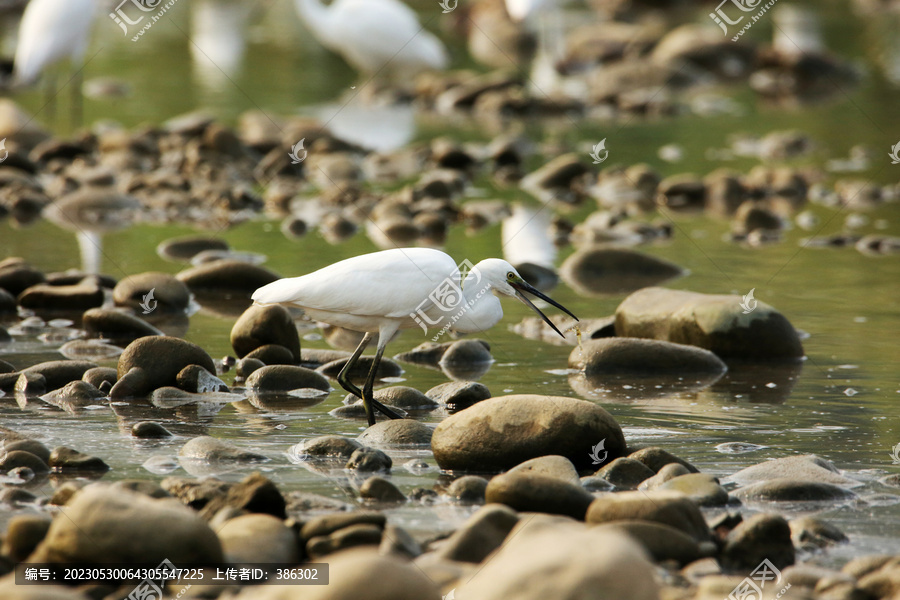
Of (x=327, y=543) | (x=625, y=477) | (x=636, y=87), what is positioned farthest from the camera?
(x=636, y=87)

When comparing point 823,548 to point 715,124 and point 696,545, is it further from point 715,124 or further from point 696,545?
point 715,124

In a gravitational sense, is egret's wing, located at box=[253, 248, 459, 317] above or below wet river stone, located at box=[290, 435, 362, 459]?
above

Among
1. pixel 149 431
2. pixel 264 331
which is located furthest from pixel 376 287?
pixel 264 331

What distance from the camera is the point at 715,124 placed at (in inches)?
836

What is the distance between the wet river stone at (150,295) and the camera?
31.7 ft

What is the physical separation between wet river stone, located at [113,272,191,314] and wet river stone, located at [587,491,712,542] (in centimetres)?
548

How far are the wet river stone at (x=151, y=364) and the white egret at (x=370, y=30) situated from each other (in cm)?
1545

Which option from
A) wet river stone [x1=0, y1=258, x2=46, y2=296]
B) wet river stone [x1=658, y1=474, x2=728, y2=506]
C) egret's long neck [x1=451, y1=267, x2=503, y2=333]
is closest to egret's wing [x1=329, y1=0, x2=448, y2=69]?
wet river stone [x1=0, y1=258, x2=46, y2=296]

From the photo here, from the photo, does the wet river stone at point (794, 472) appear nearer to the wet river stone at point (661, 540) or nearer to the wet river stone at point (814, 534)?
the wet river stone at point (814, 534)

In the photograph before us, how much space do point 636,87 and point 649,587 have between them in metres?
21.2

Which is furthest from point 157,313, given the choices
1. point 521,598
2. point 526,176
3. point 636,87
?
point 636,87

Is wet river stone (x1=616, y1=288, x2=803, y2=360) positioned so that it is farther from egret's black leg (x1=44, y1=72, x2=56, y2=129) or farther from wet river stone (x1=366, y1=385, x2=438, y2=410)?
egret's black leg (x1=44, y1=72, x2=56, y2=129)

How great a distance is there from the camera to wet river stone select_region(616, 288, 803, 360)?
865 cm

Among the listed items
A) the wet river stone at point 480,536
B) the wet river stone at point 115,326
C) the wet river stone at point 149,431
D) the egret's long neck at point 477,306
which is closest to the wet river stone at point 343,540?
the wet river stone at point 480,536
